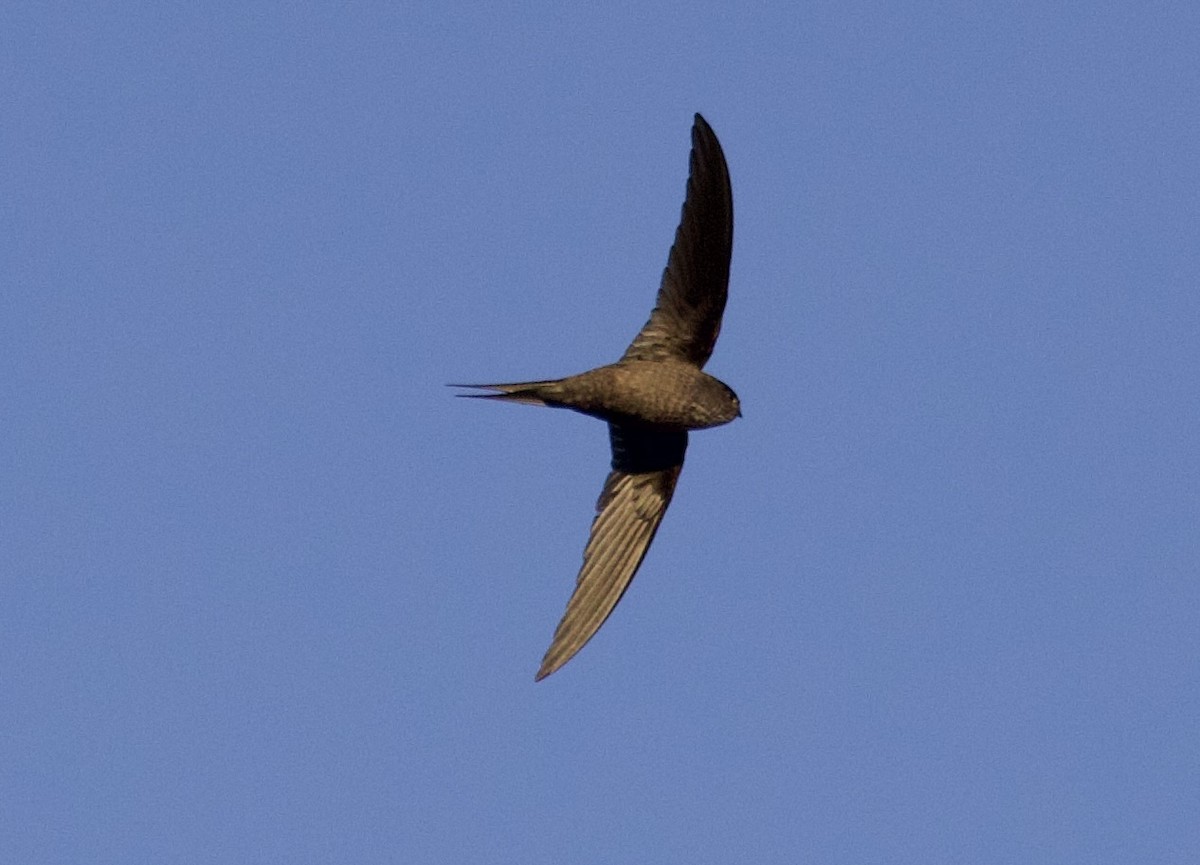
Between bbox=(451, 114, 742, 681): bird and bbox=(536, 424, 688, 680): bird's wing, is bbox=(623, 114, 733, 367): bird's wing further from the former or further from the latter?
bbox=(536, 424, 688, 680): bird's wing

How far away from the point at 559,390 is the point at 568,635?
156 centimetres

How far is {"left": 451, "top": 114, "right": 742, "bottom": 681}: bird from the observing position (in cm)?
1633

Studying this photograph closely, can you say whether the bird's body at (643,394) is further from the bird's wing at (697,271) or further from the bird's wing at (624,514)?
the bird's wing at (624,514)

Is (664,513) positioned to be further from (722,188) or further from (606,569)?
(722,188)

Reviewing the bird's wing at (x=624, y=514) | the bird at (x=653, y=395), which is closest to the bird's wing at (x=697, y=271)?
the bird at (x=653, y=395)

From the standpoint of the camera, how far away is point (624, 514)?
17234mm

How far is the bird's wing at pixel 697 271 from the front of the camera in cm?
1627

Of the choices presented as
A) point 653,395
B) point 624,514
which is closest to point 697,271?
point 653,395

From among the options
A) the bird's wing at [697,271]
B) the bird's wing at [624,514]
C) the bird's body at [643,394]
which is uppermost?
the bird's wing at [697,271]

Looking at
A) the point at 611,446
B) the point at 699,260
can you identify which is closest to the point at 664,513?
the point at 611,446

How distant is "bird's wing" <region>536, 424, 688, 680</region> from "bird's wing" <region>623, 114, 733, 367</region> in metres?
0.67

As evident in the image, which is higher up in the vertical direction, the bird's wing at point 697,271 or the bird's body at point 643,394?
the bird's wing at point 697,271

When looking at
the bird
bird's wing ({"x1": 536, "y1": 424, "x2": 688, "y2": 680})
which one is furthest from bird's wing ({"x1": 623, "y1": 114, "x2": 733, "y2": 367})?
bird's wing ({"x1": 536, "y1": 424, "x2": 688, "y2": 680})

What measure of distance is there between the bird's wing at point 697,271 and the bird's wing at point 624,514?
2.21 feet
